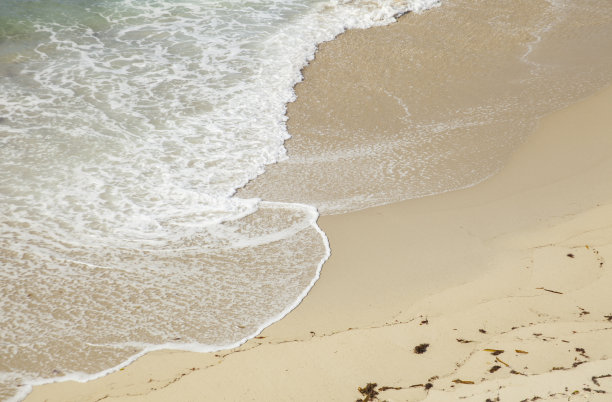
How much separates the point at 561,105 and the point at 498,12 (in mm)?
3994

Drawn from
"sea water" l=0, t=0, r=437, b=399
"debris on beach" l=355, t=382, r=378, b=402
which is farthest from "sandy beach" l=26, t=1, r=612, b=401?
"sea water" l=0, t=0, r=437, b=399

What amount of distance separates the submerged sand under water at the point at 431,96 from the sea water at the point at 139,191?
1.21 feet

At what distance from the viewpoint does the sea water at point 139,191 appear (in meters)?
4.50

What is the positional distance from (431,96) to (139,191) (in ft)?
13.4

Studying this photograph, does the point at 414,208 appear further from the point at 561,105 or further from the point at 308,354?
the point at 561,105

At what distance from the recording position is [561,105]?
770cm

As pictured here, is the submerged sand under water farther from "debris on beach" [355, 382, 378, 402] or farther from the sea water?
"debris on beach" [355, 382, 378, 402]

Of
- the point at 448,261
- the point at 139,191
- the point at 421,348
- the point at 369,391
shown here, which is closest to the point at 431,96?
the point at 448,261

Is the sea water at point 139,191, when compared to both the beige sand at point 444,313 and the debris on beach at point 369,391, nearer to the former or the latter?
the beige sand at point 444,313

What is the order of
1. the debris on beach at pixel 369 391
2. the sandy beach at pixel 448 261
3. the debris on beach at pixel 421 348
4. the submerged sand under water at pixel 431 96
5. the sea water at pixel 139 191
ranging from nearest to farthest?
the debris on beach at pixel 369 391 < the sandy beach at pixel 448 261 < the debris on beach at pixel 421 348 < the sea water at pixel 139 191 < the submerged sand under water at pixel 431 96

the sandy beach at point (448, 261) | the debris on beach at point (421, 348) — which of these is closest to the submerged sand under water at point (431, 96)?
the sandy beach at point (448, 261)

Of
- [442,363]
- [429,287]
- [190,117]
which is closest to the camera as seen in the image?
[442,363]

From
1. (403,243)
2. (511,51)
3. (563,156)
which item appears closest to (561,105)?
(563,156)

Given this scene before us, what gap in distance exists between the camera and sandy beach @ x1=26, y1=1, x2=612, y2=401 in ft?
12.6
